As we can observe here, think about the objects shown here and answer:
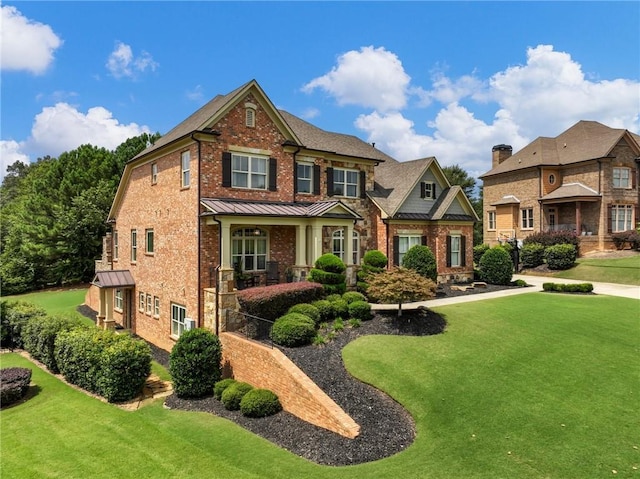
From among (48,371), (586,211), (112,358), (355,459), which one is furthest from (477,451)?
(586,211)

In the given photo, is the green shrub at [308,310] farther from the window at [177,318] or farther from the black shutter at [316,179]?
the black shutter at [316,179]

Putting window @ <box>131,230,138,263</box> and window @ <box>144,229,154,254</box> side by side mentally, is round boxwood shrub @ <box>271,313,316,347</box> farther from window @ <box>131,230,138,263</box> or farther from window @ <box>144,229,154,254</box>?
window @ <box>131,230,138,263</box>

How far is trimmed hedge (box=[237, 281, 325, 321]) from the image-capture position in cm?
1505

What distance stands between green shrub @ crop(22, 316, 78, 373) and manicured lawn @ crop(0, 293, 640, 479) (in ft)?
9.54

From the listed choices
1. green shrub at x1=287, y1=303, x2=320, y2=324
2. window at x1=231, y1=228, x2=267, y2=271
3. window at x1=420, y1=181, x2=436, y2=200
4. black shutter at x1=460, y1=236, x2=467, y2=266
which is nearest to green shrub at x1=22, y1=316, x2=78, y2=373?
window at x1=231, y1=228, x2=267, y2=271

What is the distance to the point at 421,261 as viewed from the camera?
69.6ft

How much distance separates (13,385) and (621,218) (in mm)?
43306

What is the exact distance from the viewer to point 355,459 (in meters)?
8.53

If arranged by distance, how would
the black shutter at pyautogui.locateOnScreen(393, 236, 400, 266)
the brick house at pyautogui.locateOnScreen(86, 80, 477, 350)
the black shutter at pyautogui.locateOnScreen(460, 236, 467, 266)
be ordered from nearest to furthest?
the brick house at pyautogui.locateOnScreen(86, 80, 477, 350) < the black shutter at pyautogui.locateOnScreen(393, 236, 400, 266) < the black shutter at pyautogui.locateOnScreen(460, 236, 467, 266)

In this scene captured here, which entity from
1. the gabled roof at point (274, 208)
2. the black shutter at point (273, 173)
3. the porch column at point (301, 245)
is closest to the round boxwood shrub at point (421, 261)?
the gabled roof at point (274, 208)

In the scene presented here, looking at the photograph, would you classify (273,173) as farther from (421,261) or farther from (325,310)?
(421,261)

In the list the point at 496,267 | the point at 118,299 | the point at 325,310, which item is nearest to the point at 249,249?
the point at 325,310

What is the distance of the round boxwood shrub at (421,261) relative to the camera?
2106cm

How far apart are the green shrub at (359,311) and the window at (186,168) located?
9.47m
